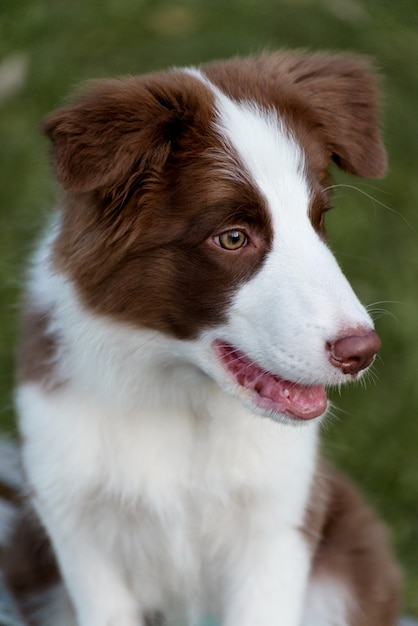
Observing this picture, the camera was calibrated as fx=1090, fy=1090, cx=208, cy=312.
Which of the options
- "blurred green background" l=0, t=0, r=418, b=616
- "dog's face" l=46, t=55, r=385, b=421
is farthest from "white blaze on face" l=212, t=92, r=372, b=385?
"blurred green background" l=0, t=0, r=418, b=616

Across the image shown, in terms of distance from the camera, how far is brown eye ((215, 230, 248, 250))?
2.98m

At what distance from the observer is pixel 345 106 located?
3418 mm

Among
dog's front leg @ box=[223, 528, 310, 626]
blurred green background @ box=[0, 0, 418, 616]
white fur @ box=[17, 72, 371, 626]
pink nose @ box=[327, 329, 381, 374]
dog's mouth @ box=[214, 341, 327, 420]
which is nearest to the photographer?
pink nose @ box=[327, 329, 381, 374]

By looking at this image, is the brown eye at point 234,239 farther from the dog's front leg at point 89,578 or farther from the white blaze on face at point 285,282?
the dog's front leg at point 89,578

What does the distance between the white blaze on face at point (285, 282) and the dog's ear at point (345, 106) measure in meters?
0.28

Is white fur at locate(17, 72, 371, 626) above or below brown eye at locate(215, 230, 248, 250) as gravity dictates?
below

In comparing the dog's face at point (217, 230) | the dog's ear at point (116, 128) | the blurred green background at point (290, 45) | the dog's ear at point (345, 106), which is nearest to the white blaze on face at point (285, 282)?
the dog's face at point (217, 230)

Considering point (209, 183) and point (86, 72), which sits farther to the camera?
point (86, 72)

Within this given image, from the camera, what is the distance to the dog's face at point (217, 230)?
2844 mm

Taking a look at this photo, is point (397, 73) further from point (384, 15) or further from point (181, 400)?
point (181, 400)

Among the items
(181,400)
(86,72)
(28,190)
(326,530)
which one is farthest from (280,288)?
(86,72)

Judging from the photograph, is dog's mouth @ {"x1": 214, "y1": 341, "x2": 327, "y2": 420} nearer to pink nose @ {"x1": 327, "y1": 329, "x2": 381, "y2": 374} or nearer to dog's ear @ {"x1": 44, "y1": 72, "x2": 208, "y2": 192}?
pink nose @ {"x1": 327, "y1": 329, "x2": 381, "y2": 374}

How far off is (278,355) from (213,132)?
0.68 m

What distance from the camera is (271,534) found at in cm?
350
